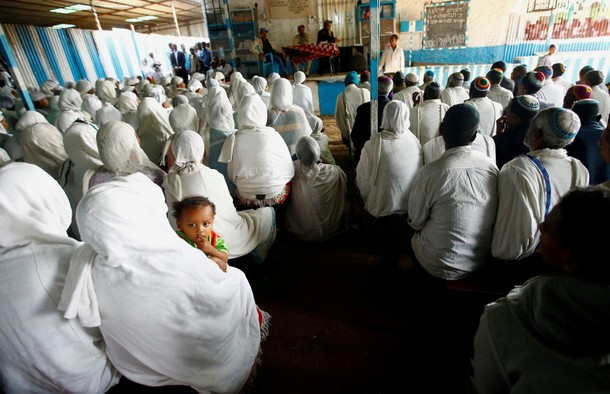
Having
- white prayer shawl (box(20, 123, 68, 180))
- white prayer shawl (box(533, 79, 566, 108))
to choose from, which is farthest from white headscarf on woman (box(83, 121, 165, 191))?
white prayer shawl (box(533, 79, 566, 108))

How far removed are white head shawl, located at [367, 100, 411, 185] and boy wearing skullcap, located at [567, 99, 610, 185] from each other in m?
1.30

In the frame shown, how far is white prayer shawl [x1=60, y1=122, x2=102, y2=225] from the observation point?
9.13ft

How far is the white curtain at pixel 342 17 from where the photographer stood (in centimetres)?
963

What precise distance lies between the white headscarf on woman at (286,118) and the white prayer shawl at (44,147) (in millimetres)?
2342

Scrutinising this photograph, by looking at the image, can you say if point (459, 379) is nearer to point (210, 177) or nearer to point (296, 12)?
point (210, 177)

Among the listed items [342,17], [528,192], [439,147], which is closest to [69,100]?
[439,147]

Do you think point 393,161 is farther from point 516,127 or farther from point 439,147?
point 516,127

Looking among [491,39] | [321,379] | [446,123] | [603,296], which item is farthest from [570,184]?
[491,39]

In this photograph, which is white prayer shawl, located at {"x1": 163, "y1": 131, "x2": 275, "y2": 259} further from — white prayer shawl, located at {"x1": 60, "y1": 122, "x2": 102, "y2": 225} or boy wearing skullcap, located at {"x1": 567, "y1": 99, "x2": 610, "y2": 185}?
boy wearing skullcap, located at {"x1": 567, "y1": 99, "x2": 610, "y2": 185}

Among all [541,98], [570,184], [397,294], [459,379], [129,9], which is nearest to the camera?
[570,184]

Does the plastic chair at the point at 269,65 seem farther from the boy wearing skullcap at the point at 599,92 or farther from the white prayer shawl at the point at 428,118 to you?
the boy wearing skullcap at the point at 599,92

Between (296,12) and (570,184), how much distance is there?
9.88m

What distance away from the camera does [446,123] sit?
74.0 inches

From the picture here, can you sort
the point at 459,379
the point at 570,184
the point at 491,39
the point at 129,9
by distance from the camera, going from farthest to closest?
the point at 129,9 < the point at 491,39 < the point at 459,379 < the point at 570,184
